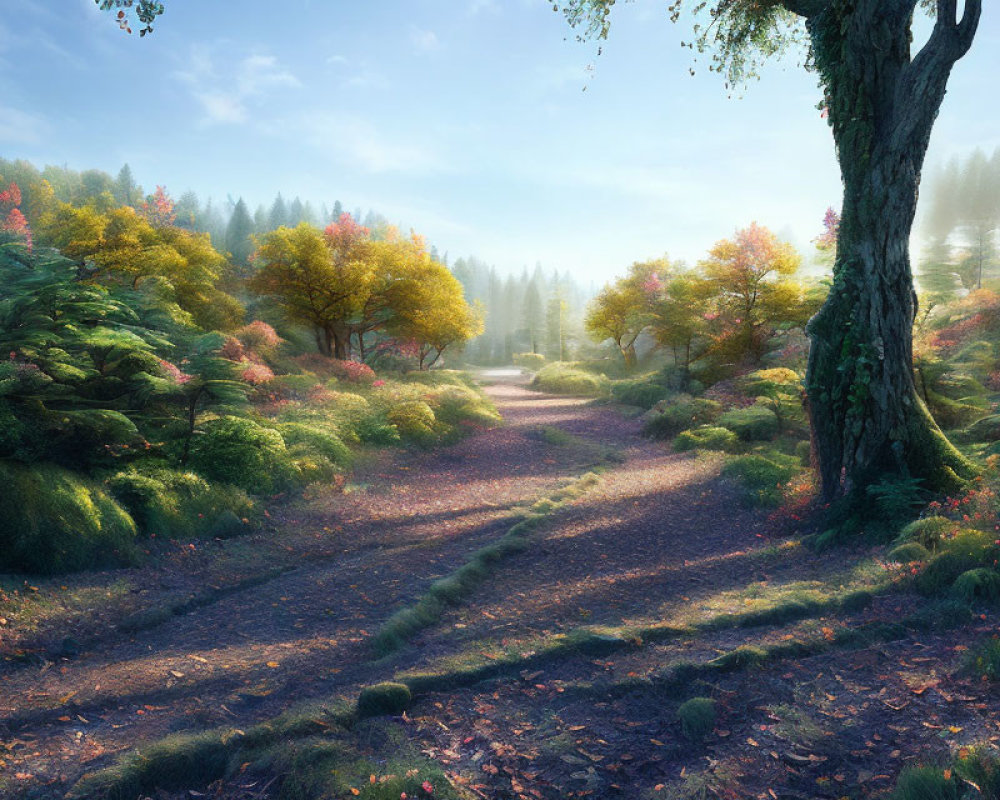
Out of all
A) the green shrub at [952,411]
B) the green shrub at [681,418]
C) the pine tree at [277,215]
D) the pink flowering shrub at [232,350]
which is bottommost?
the green shrub at [681,418]

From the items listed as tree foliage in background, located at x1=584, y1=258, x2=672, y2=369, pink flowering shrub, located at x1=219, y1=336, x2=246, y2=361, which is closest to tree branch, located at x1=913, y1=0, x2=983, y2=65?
pink flowering shrub, located at x1=219, y1=336, x2=246, y2=361

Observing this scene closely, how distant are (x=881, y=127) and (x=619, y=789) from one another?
25.9 ft

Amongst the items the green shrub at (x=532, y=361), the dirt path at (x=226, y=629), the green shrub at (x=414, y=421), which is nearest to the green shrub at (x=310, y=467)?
the dirt path at (x=226, y=629)

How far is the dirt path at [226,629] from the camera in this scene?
3.82m

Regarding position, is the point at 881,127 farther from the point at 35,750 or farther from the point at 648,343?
the point at 648,343

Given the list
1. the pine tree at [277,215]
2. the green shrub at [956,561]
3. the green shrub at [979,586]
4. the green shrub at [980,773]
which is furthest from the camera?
the pine tree at [277,215]

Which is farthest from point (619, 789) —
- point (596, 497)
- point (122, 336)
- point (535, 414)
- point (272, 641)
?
point (535, 414)

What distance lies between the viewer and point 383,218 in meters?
135

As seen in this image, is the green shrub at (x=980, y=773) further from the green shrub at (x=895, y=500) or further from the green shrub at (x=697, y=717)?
the green shrub at (x=895, y=500)

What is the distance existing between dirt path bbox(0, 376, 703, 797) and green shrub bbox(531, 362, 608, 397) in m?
20.3

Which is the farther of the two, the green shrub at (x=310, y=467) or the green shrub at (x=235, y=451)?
the green shrub at (x=310, y=467)

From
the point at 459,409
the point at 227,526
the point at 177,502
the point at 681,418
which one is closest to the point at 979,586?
the point at 227,526

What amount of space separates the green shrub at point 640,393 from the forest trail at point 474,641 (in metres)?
12.3

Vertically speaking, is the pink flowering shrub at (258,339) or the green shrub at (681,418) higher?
the pink flowering shrub at (258,339)
